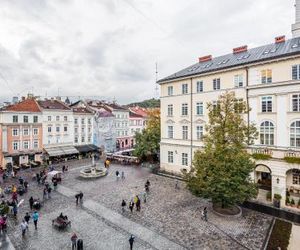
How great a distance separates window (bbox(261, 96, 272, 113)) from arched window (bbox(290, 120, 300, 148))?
122 inches

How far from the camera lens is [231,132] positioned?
2241cm

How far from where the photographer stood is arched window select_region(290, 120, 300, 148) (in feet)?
78.8

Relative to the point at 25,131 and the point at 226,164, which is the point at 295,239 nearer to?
the point at 226,164

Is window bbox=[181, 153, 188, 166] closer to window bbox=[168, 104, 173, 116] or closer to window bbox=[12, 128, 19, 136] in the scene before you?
window bbox=[168, 104, 173, 116]

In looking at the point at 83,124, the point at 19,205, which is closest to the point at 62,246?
the point at 19,205

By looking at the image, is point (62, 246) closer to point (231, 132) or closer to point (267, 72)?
point (231, 132)

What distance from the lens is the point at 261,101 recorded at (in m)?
26.7

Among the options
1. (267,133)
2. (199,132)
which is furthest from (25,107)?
(267,133)

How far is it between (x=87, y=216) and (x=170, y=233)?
346 inches

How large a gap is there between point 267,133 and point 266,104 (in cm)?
350

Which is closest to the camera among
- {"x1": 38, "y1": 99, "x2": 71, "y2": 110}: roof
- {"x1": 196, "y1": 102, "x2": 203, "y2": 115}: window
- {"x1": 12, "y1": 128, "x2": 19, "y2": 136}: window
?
{"x1": 196, "y1": 102, "x2": 203, "y2": 115}: window

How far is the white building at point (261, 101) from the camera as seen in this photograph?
2447 cm

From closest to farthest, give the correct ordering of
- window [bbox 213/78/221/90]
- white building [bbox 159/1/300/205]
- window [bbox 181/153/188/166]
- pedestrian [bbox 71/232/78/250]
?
pedestrian [bbox 71/232/78/250], white building [bbox 159/1/300/205], window [bbox 213/78/221/90], window [bbox 181/153/188/166]

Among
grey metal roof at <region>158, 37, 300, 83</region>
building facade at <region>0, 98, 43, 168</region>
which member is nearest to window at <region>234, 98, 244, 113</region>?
grey metal roof at <region>158, 37, 300, 83</region>
